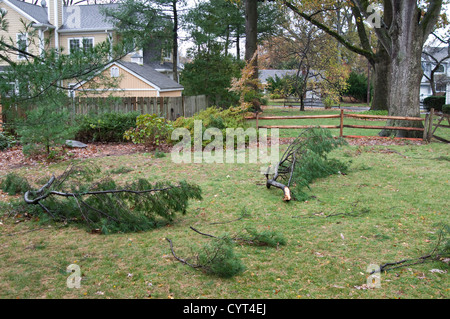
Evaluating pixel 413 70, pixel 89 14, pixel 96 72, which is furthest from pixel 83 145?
pixel 89 14

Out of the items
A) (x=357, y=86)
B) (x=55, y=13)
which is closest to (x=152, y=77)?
(x=55, y=13)

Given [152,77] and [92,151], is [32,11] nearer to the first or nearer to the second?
[152,77]

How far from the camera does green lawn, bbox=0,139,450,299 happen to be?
385cm

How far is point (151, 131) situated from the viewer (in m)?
12.2

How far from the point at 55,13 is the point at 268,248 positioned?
26.4 meters

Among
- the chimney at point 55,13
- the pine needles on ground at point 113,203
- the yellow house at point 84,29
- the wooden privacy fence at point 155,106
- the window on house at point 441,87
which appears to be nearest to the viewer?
the pine needles on ground at point 113,203

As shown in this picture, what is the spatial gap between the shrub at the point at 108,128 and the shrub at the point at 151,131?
1.20 meters

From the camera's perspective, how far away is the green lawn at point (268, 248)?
12.6 ft

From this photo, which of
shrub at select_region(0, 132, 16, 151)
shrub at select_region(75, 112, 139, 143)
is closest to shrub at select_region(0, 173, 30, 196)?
shrub at select_region(75, 112, 139, 143)

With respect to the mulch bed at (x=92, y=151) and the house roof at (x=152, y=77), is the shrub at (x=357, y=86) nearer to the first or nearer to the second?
the house roof at (x=152, y=77)

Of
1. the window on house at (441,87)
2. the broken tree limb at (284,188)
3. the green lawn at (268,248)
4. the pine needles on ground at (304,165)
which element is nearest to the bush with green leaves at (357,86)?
the window on house at (441,87)

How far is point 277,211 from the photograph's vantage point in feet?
21.6
